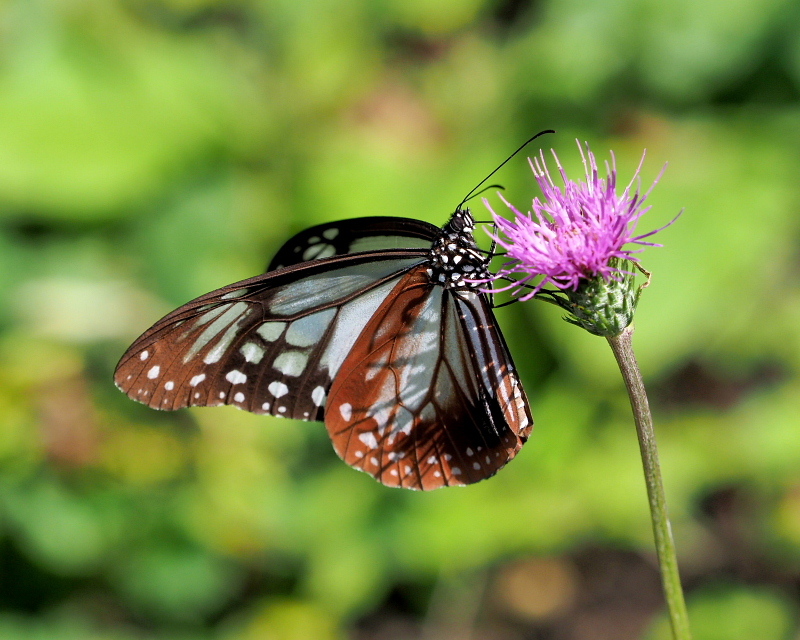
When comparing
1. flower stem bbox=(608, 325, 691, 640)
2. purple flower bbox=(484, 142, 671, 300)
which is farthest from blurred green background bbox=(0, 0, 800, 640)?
flower stem bbox=(608, 325, 691, 640)

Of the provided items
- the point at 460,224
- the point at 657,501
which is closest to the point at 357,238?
the point at 460,224

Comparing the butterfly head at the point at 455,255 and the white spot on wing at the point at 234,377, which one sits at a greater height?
the butterfly head at the point at 455,255

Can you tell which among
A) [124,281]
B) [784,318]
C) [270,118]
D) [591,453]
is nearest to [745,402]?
[784,318]

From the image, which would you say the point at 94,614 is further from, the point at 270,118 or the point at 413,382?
the point at 270,118

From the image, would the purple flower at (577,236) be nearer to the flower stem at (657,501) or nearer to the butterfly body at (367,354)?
the flower stem at (657,501)

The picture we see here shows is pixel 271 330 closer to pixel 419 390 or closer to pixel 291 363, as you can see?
pixel 291 363

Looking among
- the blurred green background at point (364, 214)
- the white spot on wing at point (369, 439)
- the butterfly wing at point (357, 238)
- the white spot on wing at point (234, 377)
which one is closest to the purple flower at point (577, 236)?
the butterfly wing at point (357, 238)
